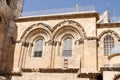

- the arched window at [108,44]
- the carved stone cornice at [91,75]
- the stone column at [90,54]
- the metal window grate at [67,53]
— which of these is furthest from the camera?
the metal window grate at [67,53]

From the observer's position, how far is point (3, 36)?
2184 centimetres

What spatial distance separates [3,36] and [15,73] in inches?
155

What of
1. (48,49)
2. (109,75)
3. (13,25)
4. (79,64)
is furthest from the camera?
(13,25)

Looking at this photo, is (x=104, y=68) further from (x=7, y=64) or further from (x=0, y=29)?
(x=0, y=29)

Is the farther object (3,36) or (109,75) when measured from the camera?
(3,36)

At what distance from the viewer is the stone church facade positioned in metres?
19.0

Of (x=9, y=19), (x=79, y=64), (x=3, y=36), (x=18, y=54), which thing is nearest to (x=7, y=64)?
(x=18, y=54)

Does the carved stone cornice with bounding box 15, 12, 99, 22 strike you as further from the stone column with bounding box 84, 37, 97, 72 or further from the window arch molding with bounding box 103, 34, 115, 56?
Result: the stone column with bounding box 84, 37, 97, 72

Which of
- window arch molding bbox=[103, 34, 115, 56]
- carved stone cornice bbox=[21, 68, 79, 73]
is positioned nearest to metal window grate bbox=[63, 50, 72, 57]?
carved stone cornice bbox=[21, 68, 79, 73]

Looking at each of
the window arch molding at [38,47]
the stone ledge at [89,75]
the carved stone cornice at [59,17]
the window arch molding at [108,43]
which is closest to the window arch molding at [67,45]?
the carved stone cornice at [59,17]

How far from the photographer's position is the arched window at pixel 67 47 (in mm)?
20359

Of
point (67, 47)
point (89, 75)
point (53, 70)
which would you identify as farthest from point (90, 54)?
point (53, 70)

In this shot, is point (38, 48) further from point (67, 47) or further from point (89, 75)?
point (89, 75)

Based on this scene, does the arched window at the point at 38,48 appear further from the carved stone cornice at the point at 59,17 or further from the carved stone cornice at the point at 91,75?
the carved stone cornice at the point at 91,75
